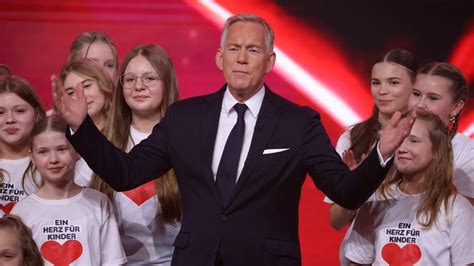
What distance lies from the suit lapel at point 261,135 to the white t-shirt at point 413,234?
0.70 metres

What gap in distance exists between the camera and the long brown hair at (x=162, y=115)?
170 inches

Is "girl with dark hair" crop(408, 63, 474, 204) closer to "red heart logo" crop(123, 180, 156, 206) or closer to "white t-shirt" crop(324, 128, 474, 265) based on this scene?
"white t-shirt" crop(324, 128, 474, 265)

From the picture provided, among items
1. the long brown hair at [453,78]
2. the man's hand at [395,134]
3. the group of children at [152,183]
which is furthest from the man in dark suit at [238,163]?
the long brown hair at [453,78]

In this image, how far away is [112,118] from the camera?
4496 mm

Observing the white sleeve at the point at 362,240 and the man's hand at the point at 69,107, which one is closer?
the man's hand at the point at 69,107

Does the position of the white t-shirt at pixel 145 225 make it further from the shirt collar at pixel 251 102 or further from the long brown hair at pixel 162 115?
the shirt collar at pixel 251 102

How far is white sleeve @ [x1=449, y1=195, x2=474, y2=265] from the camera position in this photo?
3979mm

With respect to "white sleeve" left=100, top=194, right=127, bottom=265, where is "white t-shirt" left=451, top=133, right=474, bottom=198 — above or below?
above

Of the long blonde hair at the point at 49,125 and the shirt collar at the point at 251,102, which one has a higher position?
the long blonde hair at the point at 49,125

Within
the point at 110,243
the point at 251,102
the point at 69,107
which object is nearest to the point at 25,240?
the point at 110,243

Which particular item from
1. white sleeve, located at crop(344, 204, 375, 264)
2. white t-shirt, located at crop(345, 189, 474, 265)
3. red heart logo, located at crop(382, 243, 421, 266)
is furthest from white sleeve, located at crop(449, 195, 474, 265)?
white sleeve, located at crop(344, 204, 375, 264)

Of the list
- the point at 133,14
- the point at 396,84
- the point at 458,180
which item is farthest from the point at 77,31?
A: the point at 458,180

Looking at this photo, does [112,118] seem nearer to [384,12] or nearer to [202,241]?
[202,241]

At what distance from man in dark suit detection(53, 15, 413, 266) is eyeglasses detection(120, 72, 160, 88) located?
0.80m
